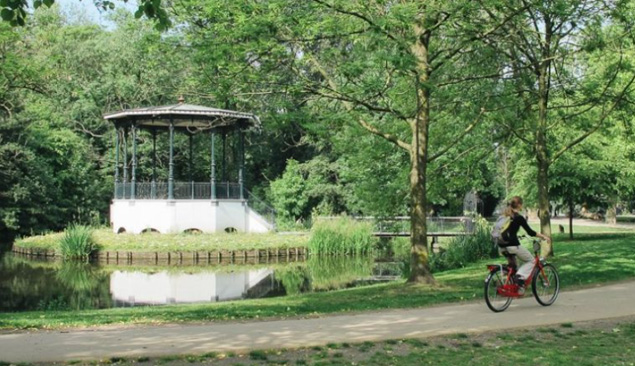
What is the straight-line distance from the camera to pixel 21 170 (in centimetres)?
3769

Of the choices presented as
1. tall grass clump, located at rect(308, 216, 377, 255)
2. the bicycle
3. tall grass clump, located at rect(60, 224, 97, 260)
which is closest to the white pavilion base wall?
tall grass clump, located at rect(60, 224, 97, 260)

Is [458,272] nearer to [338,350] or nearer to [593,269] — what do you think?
[593,269]

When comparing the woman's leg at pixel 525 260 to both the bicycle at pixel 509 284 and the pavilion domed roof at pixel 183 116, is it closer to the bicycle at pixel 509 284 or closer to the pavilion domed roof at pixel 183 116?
the bicycle at pixel 509 284

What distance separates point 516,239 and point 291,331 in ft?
12.3

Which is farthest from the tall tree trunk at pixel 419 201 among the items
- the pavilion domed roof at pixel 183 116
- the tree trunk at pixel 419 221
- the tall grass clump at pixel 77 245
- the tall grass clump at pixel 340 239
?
the tall grass clump at pixel 77 245

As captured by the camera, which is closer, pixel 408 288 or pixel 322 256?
pixel 408 288

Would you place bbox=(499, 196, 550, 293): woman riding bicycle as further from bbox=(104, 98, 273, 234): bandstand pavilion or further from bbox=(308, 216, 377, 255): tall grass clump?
bbox=(104, 98, 273, 234): bandstand pavilion

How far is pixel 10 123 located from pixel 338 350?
113 ft

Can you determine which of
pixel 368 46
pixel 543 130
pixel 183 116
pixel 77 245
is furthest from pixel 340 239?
pixel 368 46

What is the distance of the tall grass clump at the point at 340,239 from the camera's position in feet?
97.9

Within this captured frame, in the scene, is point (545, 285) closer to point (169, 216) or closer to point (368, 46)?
point (368, 46)

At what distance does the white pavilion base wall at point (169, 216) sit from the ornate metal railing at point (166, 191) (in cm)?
46

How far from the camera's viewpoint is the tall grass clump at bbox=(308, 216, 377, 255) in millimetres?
29844

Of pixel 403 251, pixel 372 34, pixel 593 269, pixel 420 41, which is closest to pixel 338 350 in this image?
pixel 372 34
